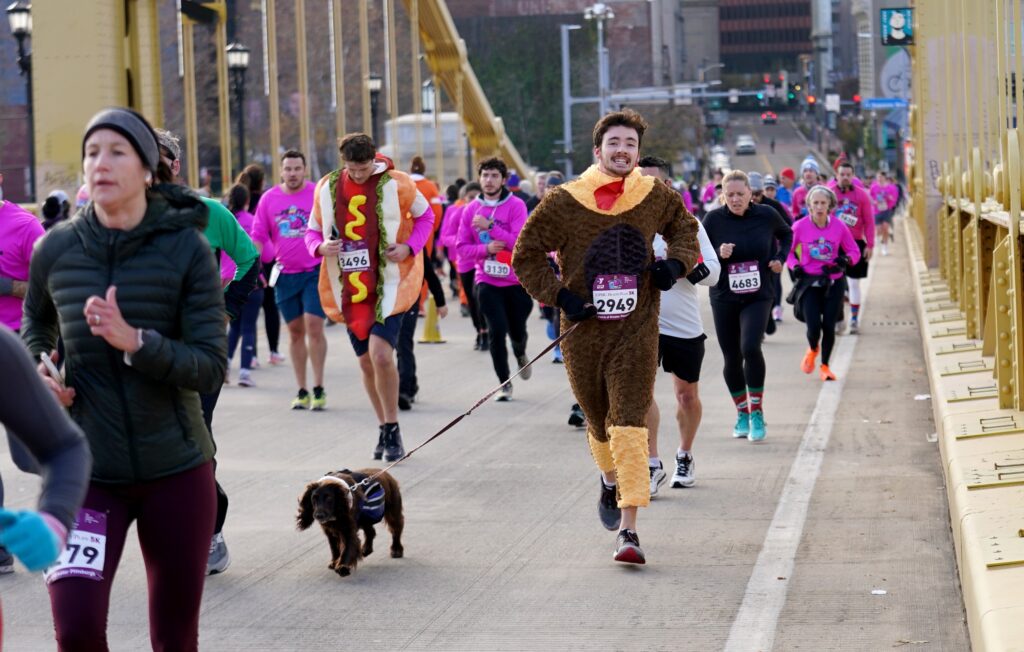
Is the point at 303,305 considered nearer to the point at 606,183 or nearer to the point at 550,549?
the point at 550,549

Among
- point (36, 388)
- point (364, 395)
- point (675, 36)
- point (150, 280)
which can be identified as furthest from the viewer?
point (675, 36)

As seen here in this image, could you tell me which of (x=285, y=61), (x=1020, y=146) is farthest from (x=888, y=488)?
(x=285, y=61)

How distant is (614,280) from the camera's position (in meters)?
7.28

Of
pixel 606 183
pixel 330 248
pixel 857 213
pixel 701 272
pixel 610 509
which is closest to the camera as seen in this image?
pixel 606 183

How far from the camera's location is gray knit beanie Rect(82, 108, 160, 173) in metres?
4.18

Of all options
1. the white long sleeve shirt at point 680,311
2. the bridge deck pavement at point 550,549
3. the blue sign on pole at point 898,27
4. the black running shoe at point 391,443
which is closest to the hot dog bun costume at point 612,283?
the bridge deck pavement at point 550,549

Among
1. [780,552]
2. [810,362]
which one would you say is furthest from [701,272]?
[810,362]

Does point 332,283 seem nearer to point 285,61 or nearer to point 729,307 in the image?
point 729,307

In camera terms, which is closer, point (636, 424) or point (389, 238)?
point (636, 424)

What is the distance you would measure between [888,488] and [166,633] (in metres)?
5.51

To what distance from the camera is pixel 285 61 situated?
56.2m

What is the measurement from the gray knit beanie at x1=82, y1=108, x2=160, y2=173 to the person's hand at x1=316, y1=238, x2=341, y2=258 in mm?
6057

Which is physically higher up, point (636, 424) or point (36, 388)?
point (36, 388)

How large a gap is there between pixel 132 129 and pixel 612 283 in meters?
3.36
